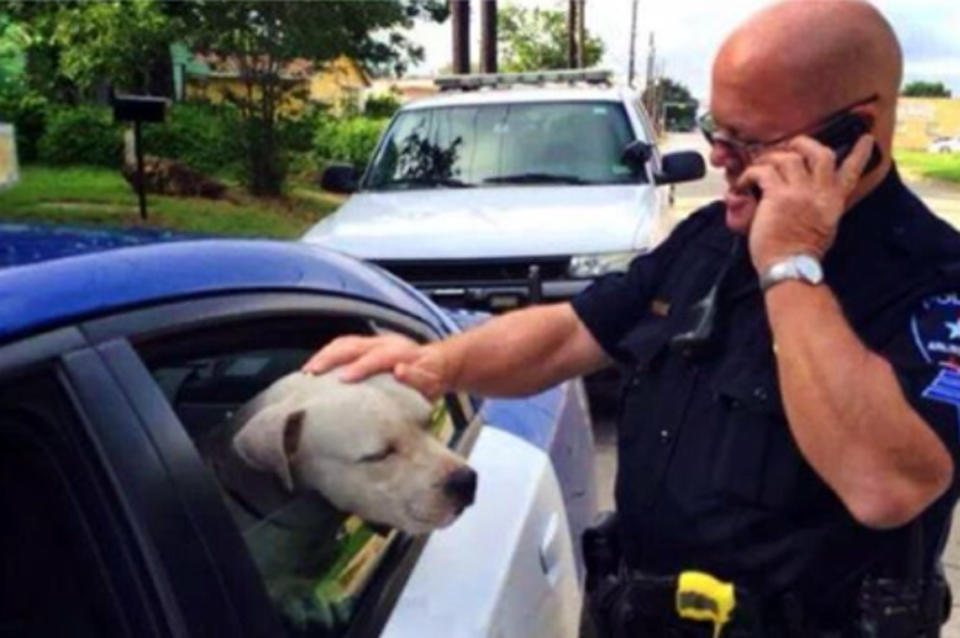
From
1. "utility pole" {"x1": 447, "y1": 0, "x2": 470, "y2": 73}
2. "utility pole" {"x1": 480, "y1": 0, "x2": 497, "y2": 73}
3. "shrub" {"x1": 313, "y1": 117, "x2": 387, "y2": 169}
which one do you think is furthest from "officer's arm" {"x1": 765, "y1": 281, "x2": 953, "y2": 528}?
"shrub" {"x1": 313, "y1": 117, "x2": 387, "y2": 169}

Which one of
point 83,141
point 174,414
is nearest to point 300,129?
point 83,141

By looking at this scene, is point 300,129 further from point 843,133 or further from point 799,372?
point 799,372

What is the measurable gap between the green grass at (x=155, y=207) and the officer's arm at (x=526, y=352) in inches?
473

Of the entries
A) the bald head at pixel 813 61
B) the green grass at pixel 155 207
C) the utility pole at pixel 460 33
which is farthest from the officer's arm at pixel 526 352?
the utility pole at pixel 460 33

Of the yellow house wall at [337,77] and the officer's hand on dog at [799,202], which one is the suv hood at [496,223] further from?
the yellow house wall at [337,77]

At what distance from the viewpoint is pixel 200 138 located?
2262 cm

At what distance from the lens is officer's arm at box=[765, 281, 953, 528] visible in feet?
5.47

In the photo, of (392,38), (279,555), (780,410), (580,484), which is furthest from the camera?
(392,38)

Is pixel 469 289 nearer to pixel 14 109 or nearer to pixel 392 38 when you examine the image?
pixel 392 38

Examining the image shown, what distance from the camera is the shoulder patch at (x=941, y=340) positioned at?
5.65ft

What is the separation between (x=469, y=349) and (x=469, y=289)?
4.42m

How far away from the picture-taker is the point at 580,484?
11.2ft

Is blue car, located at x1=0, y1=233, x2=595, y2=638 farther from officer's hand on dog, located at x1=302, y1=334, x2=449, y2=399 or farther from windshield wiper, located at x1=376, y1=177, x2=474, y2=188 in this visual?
windshield wiper, located at x1=376, y1=177, x2=474, y2=188

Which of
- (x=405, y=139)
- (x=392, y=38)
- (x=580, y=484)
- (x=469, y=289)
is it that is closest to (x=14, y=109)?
(x=392, y=38)
